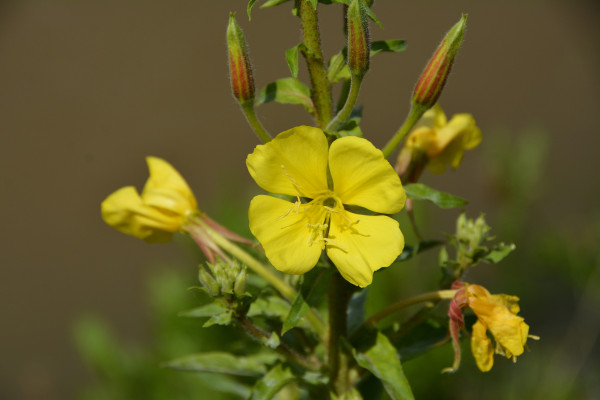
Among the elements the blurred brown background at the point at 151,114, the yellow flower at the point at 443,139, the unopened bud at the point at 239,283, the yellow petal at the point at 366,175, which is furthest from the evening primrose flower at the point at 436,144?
the blurred brown background at the point at 151,114

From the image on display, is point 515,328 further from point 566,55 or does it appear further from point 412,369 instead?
point 566,55

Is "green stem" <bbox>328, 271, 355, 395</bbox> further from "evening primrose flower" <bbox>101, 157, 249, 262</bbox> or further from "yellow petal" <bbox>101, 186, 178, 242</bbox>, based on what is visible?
"yellow petal" <bbox>101, 186, 178, 242</bbox>

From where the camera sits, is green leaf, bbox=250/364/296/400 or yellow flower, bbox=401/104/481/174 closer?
green leaf, bbox=250/364/296/400

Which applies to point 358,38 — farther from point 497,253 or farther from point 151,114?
point 151,114

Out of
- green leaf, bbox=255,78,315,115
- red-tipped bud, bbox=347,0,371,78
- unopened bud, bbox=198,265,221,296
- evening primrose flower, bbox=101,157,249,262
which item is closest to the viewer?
red-tipped bud, bbox=347,0,371,78

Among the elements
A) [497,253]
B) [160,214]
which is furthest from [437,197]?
[160,214]

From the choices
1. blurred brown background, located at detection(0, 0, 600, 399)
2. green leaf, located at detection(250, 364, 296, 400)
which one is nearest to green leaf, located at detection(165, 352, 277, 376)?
green leaf, located at detection(250, 364, 296, 400)

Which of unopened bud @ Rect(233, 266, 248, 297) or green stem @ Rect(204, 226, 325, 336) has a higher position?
unopened bud @ Rect(233, 266, 248, 297)
